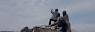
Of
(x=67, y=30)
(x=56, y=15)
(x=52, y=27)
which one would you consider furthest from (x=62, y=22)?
(x=56, y=15)

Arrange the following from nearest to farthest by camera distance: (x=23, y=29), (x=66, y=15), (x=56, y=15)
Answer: (x=23, y=29)
(x=66, y=15)
(x=56, y=15)

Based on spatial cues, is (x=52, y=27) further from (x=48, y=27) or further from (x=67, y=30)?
(x=67, y=30)

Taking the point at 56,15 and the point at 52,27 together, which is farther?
the point at 56,15

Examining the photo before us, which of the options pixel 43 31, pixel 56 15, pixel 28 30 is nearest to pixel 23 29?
pixel 28 30

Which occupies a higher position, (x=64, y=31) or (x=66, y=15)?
(x=66, y=15)

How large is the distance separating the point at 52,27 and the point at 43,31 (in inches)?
44.6

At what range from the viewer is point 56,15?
15.9m

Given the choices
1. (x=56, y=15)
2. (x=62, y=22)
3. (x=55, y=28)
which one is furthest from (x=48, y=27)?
(x=56, y=15)

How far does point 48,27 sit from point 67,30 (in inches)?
49.7

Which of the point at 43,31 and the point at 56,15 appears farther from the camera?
the point at 56,15

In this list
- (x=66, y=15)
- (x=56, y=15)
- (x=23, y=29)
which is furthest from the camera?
(x=56, y=15)

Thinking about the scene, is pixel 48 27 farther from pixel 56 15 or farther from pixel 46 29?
A: pixel 56 15

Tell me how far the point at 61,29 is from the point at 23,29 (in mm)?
2021

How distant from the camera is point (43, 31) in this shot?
13.0m
